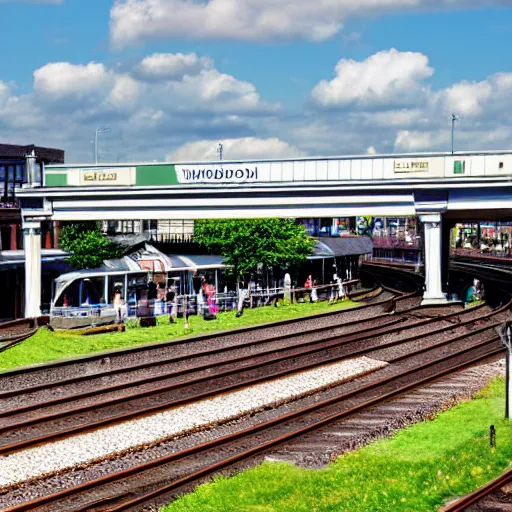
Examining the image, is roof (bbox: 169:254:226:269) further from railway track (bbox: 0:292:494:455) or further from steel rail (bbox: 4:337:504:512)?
steel rail (bbox: 4:337:504:512)

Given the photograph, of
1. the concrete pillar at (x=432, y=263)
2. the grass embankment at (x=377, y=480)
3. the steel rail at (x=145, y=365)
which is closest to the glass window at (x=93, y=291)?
the steel rail at (x=145, y=365)

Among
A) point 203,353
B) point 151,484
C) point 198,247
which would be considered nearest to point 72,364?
point 203,353

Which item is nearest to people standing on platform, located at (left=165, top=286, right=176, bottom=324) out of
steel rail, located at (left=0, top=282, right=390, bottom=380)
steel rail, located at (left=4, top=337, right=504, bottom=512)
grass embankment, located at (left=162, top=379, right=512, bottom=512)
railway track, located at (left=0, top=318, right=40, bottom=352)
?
railway track, located at (left=0, top=318, right=40, bottom=352)

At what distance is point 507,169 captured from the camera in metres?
40.6

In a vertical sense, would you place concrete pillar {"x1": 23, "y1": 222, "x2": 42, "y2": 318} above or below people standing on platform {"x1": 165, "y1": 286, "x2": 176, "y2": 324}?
above

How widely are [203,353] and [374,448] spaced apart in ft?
37.2

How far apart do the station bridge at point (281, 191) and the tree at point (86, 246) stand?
2326 millimetres

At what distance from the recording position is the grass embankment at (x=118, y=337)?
3146 centimetres

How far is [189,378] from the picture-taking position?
27.5 meters

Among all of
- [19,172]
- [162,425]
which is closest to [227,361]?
[162,425]

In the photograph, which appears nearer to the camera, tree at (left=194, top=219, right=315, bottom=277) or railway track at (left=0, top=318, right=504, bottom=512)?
railway track at (left=0, top=318, right=504, bottom=512)

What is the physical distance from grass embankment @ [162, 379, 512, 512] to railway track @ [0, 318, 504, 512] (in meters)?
0.61

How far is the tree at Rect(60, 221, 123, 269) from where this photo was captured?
46806 mm

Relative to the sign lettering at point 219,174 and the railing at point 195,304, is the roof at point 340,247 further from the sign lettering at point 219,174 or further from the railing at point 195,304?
the sign lettering at point 219,174
